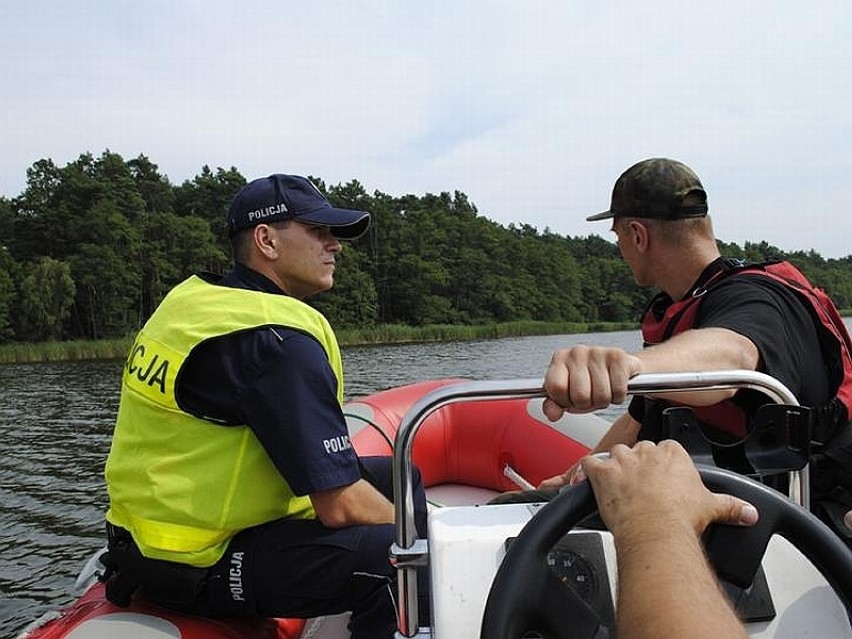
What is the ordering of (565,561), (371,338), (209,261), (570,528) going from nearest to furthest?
(570,528) → (565,561) → (371,338) → (209,261)

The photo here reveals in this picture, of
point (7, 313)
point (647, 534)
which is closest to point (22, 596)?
point (647, 534)

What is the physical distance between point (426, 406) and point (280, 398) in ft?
2.07

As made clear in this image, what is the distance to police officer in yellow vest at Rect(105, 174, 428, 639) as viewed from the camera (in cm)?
176

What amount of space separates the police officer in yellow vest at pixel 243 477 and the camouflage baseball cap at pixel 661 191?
950 millimetres

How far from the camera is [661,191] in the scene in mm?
1992

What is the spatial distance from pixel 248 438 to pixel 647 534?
1.20 metres

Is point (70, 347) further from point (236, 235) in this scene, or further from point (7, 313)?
point (236, 235)

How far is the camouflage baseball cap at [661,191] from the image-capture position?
1.98 metres

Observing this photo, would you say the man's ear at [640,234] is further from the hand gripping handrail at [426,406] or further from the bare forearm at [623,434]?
the hand gripping handrail at [426,406]

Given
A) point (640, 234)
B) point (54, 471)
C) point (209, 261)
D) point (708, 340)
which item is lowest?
point (54, 471)

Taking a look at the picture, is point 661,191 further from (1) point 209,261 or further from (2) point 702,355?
(1) point 209,261

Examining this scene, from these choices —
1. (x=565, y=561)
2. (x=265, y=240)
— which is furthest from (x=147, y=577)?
(x=565, y=561)

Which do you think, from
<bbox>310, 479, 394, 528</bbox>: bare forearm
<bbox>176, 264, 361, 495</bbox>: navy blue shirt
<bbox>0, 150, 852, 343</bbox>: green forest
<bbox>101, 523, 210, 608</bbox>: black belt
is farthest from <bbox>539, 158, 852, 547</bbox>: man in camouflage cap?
<bbox>0, 150, 852, 343</bbox>: green forest

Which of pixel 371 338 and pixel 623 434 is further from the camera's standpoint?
pixel 371 338
